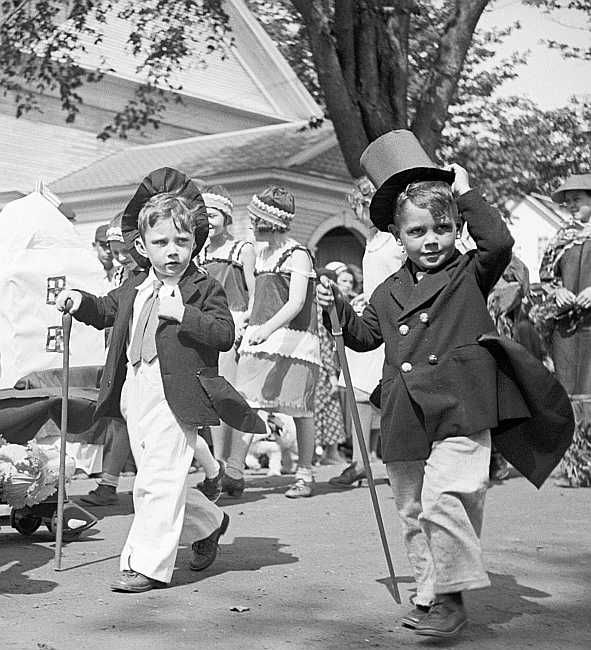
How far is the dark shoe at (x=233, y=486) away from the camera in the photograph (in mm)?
8532

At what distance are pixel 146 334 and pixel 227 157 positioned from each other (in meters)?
17.1

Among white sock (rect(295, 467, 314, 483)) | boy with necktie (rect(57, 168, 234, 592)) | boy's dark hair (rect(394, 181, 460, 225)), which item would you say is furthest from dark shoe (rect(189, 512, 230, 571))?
white sock (rect(295, 467, 314, 483))

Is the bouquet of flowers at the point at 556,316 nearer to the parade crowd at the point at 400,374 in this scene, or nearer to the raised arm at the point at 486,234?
the parade crowd at the point at 400,374

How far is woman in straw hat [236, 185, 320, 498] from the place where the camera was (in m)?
8.46

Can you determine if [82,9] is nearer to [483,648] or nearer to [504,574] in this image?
[504,574]

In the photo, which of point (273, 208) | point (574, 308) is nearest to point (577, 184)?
point (574, 308)

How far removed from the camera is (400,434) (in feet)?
15.2

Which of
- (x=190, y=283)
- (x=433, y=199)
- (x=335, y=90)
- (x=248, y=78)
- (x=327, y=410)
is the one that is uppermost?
(x=248, y=78)

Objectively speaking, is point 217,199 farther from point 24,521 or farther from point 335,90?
point 335,90

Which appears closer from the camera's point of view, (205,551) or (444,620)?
(444,620)

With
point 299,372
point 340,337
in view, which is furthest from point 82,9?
point 340,337

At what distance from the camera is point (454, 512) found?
4.44 metres

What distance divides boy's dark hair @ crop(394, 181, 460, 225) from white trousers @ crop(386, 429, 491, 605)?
32.1 inches

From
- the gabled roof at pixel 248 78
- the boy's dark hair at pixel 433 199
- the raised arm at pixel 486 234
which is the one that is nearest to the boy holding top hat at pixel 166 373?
the boy's dark hair at pixel 433 199
